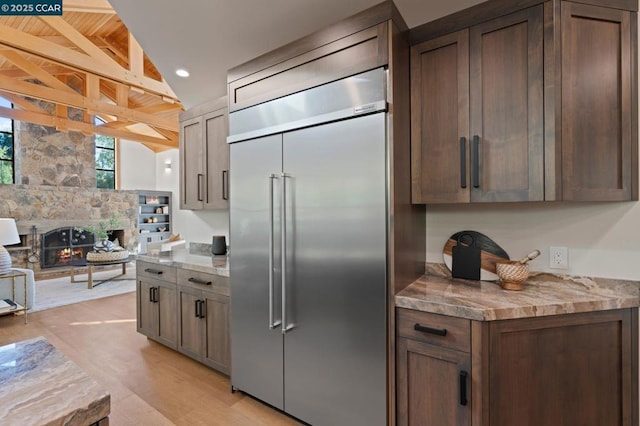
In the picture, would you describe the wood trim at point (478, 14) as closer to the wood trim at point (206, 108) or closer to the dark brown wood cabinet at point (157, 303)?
the wood trim at point (206, 108)

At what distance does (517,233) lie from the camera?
1.93 meters

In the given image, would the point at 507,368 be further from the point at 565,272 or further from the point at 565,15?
the point at 565,15

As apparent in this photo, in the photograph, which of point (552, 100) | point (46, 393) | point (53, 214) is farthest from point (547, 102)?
point (53, 214)

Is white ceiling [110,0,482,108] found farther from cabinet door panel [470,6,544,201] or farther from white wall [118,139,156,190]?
white wall [118,139,156,190]

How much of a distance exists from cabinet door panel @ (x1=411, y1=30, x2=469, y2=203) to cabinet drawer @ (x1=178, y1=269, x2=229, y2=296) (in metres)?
1.60

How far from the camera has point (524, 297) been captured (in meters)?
1.58

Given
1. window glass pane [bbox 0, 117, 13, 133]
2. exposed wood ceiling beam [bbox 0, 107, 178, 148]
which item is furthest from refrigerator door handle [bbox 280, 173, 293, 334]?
window glass pane [bbox 0, 117, 13, 133]

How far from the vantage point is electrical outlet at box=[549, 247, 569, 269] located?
180 cm

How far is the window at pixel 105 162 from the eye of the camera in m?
8.43

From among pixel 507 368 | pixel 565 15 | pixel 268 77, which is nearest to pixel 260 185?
pixel 268 77

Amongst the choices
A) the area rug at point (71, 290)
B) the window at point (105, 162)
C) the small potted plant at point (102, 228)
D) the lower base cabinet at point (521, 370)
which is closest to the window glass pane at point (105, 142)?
the window at point (105, 162)

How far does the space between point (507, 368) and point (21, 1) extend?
498 centimetres

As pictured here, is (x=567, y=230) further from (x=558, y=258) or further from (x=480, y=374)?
(x=480, y=374)

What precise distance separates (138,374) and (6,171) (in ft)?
23.7
